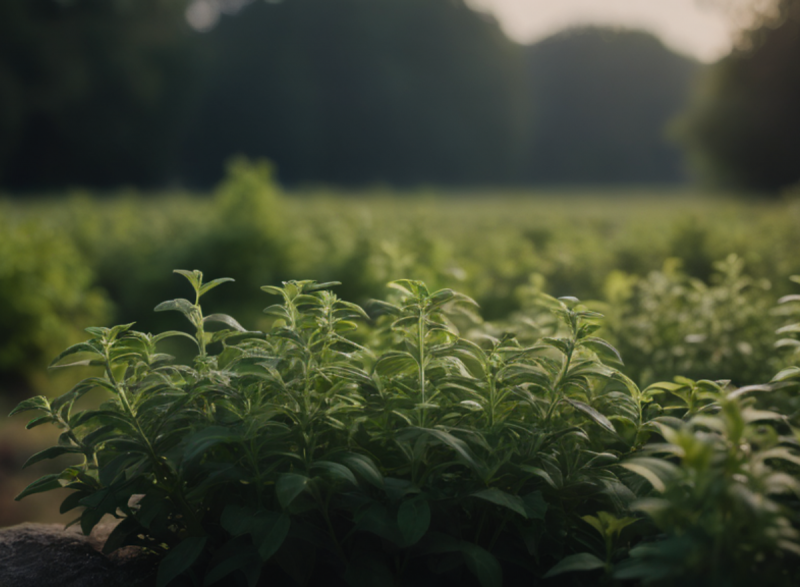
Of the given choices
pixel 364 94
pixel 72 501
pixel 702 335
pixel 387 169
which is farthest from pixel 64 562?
pixel 364 94

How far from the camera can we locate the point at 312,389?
158 centimetres

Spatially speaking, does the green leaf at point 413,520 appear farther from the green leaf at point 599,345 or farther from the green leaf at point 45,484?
the green leaf at point 45,484

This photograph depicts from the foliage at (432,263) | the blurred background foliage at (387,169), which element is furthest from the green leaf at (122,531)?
the foliage at (432,263)

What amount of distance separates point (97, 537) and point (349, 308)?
1018 mm

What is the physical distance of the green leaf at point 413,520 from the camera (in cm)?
126

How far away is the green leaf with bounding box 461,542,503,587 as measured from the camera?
1.31m

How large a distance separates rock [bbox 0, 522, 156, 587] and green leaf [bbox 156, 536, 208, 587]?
0.21 m

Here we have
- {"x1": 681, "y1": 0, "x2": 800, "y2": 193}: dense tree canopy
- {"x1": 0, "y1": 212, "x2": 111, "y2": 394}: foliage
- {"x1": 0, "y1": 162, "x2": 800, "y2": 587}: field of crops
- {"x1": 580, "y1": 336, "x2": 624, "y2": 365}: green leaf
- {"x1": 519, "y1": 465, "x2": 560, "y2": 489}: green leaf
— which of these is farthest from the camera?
{"x1": 681, "y1": 0, "x2": 800, "y2": 193}: dense tree canopy

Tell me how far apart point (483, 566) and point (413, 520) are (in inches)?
7.6

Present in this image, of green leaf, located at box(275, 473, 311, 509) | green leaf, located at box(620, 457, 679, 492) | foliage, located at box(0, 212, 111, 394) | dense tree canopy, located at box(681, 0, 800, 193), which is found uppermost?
dense tree canopy, located at box(681, 0, 800, 193)

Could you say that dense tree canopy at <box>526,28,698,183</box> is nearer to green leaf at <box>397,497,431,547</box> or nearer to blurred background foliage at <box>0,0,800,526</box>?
blurred background foliage at <box>0,0,800,526</box>

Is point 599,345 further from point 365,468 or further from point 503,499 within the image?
point 365,468

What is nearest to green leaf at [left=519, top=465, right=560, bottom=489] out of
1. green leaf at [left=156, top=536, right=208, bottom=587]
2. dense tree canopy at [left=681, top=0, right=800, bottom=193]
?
green leaf at [left=156, top=536, right=208, bottom=587]

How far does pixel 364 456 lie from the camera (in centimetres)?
139
